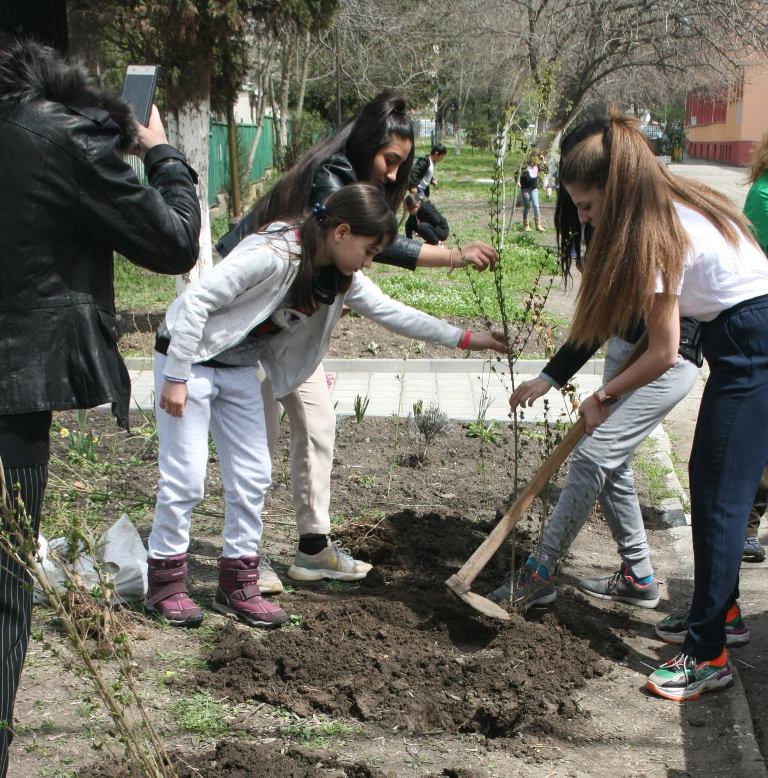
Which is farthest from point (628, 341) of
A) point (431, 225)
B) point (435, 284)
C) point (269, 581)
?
point (431, 225)

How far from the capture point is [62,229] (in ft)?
7.15

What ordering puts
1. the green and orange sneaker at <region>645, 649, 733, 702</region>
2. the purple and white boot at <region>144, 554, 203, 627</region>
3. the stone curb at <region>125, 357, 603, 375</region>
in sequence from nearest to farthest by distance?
the green and orange sneaker at <region>645, 649, 733, 702</region> < the purple and white boot at <region>144, 554, 203, 627</region> < the stone curb at <region>125, 357, 603, 375</region>

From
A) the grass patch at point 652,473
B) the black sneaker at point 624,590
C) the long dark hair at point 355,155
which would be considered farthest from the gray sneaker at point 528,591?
the grass patch at point 652,473

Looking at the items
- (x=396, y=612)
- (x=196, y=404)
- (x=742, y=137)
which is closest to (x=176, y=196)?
(x=196, y=404)

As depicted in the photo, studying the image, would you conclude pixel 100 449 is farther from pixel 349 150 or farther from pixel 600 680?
pixel 600 680

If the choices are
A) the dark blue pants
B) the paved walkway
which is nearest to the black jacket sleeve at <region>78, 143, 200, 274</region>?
the dark blue pants

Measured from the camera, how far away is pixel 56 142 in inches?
82.7

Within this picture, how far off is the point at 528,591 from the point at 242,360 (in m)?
1.35

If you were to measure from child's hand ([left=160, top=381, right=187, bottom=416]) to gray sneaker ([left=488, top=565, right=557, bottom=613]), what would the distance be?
1.39m

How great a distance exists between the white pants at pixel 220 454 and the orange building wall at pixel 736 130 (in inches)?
1296

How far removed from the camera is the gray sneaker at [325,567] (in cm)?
400

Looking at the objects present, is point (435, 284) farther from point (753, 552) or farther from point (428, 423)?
point (753, 552)

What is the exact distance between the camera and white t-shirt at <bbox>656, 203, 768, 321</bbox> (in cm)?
294

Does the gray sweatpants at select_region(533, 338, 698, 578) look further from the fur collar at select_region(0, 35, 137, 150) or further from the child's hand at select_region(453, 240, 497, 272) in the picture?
the fur collar at select_region(0, 35, 137, 150)
